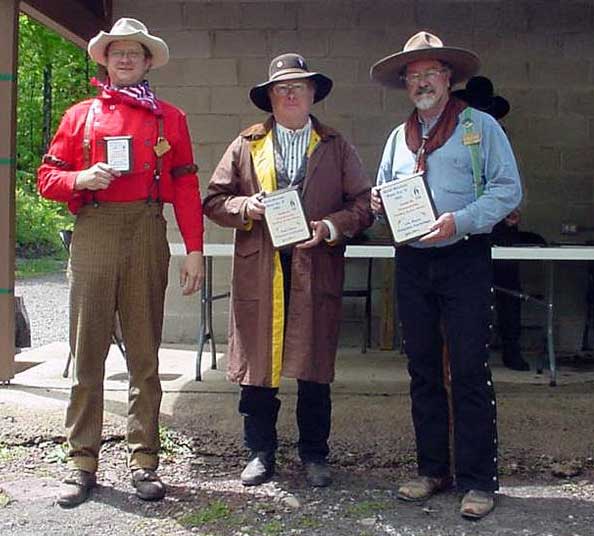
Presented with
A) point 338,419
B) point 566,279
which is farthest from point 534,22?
point 338,419

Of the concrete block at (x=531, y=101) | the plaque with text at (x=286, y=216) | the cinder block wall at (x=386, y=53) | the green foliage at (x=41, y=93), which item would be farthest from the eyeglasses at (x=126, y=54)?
the green foliage at (x=41, y=93)

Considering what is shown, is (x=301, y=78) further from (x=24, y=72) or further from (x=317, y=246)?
(x=24, y=72)

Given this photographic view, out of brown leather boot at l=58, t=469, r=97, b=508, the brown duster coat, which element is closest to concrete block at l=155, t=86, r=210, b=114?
the brown duster coat

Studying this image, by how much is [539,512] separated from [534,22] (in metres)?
4.62

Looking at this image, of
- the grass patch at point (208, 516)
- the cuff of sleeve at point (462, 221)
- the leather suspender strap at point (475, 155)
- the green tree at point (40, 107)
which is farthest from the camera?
the green tree at point (40, 107)

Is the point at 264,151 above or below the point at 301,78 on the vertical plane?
below

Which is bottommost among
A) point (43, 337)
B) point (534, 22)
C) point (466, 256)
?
point (43, 337)

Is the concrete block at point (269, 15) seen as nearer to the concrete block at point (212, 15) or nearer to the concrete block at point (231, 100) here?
the concrete block at point (212, 15)

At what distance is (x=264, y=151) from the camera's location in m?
4.15

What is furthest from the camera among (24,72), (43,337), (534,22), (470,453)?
(24,72)

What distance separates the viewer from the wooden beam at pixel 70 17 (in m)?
6.06

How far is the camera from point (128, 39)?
3936 millimetres

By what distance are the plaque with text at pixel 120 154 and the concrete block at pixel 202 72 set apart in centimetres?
378

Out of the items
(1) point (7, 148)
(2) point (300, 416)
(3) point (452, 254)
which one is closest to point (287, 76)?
(3) point (452, 254)
